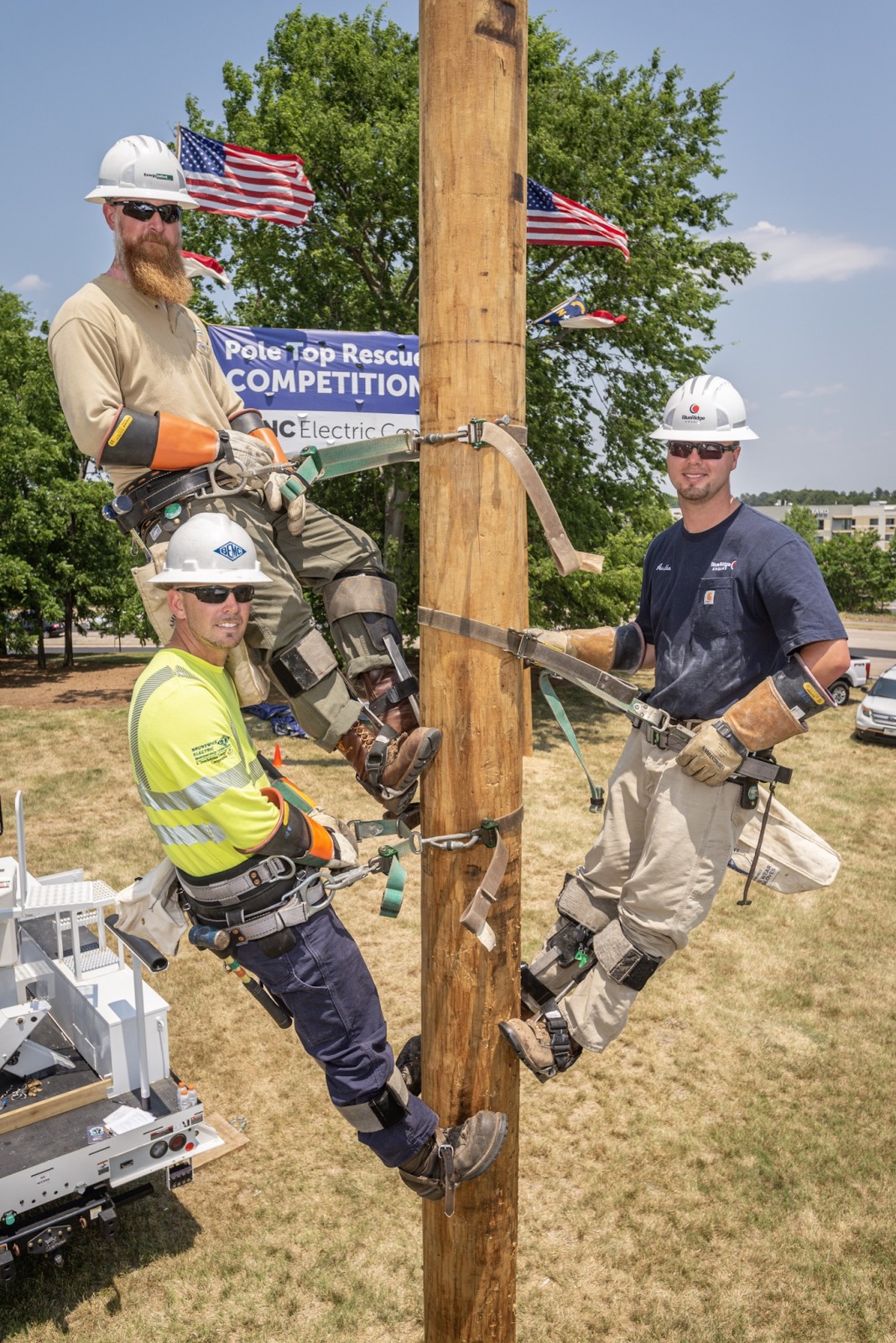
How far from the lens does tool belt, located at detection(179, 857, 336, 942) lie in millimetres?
3539

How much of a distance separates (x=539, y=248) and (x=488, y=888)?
16682mm

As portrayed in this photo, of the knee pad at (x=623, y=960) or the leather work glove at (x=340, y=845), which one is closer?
the leather work glove at (x=340, y=845)

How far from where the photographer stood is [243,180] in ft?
41.7

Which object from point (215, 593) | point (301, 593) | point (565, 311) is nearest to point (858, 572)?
point (565, 311)

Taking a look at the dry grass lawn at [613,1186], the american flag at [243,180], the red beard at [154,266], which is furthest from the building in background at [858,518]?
the red beard at [154,266]

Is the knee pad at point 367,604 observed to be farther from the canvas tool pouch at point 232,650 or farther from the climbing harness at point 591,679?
the climbing harness at point 591,679

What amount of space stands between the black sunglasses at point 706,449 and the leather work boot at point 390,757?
4.63ft

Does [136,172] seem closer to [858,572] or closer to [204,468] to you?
[204,468]

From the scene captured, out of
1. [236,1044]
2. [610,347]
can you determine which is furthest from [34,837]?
[610,347]

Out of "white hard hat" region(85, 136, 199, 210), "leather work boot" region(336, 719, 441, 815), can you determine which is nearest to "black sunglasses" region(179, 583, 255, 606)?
"leather work boot" region(336, 719, 441, 815)

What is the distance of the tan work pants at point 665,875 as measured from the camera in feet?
12.7

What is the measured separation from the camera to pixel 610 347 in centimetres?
1873

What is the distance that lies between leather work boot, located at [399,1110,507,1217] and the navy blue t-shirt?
1.64 metres

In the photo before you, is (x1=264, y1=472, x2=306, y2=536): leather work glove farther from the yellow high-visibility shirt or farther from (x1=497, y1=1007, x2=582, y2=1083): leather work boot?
(x1=497, y1=1007, x2=582, y2=1083): leather work boot
